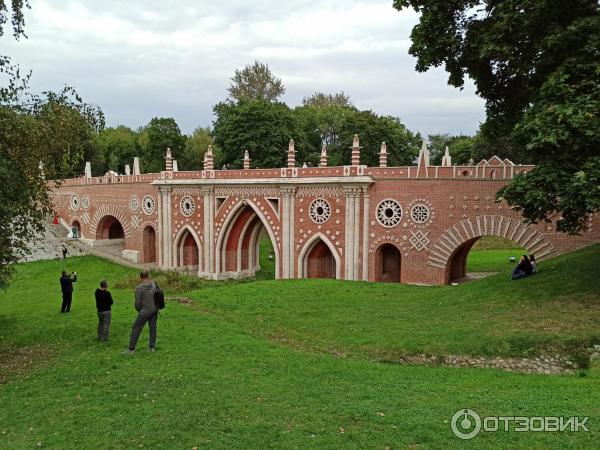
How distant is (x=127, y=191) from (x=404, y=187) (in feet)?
70.1

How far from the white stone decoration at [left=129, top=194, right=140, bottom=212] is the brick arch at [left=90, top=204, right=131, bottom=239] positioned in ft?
4.05

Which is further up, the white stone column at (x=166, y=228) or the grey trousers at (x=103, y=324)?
the white stone column at (x=166, y=228)

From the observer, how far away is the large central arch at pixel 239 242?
93.2ft

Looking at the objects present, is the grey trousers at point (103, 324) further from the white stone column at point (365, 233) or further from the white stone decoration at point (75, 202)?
the white stone decoration at point (75, 202)

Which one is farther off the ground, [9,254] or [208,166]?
[208,166]

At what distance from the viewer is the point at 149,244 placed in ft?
114

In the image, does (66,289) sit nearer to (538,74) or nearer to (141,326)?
(141,326)

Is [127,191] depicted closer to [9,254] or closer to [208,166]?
[208,166]

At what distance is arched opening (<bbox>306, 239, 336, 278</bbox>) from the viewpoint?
83.7ft

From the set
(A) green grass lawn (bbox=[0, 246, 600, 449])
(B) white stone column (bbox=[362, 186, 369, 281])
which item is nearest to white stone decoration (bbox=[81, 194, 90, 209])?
(A) green grass lawn (bbox=[0, 246, 600, 449])

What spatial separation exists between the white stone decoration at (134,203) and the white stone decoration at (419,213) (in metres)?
20.3

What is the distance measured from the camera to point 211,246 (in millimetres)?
29156

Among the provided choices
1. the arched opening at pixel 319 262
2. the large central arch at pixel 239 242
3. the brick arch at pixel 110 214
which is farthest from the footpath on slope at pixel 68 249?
the arched opening at pixel 319 262

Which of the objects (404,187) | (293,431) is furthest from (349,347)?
(404,187)
